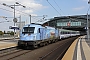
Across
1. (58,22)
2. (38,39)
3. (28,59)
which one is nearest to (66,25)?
(58,22)

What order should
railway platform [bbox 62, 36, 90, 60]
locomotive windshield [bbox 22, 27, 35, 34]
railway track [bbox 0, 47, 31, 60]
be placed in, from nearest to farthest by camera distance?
railway platform [bbox 62, 36, 90, 60]
railway track [bbox 0, 47, 31, 60]
locomotive windshield [bbox 22, 27, 35, 34]

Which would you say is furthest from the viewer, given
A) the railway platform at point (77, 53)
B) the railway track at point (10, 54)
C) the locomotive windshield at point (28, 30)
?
the locomotive windshield at point (28, 30)

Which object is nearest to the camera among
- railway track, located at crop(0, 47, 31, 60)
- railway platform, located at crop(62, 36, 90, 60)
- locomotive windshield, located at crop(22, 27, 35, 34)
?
railway platform, located at crop(62, 36, 90, 60)

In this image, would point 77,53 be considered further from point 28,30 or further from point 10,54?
point 28,30

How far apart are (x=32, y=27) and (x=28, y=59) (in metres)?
9.14

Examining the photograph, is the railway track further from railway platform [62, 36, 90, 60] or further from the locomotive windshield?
railway platform [62, 36, 90, 60]

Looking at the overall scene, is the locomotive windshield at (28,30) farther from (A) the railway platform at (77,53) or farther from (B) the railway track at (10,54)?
(A) the railway platform at (77,53)

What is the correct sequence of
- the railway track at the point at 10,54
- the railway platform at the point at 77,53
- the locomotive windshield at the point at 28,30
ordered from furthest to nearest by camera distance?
the locomotive windshield at the point at 28,30 < the railway track at the point at 10,54 < the railway platform at the point at 77,53

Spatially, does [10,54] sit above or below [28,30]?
below

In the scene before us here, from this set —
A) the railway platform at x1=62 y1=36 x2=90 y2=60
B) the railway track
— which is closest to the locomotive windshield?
the railway track

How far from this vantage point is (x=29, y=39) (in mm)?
22719

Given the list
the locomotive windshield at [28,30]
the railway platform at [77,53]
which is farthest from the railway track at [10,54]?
the railway platform at [77,53]

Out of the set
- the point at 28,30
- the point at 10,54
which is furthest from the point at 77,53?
the point at 28,30

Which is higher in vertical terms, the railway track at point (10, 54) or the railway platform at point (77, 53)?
the railway platform at point (77, 53)
